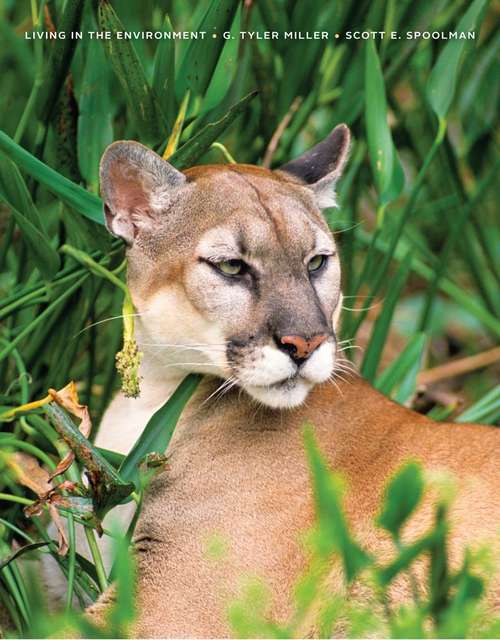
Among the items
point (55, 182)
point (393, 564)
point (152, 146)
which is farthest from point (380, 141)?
point (393, 564)

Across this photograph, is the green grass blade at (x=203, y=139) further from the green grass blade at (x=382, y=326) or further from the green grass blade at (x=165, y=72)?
the green grass blade at (x=382, y=326)

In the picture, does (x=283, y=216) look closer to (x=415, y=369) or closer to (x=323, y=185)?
(x=323, y=185)

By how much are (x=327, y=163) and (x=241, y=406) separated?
2.93 ft

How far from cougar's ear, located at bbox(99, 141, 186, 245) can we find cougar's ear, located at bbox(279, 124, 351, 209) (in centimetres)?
51

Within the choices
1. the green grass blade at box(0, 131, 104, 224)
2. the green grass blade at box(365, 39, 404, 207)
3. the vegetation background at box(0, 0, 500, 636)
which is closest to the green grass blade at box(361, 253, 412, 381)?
the vegetation background at box(0, 0, 500, 636)

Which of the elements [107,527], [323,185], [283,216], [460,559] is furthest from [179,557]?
[323,185]

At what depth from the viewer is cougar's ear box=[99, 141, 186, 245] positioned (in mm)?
3121

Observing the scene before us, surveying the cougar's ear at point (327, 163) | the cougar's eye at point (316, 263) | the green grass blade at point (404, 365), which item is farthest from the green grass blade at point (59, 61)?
the green grass blade at point (404, 365)

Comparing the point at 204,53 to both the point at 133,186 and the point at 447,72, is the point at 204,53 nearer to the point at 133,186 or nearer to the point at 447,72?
the point at 133,186

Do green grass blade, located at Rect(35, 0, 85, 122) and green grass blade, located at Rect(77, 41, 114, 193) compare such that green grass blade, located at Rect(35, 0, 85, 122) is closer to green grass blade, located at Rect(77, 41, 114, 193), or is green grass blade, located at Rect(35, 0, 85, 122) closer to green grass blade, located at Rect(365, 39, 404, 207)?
green grass blade, located at Rect(77, 41, 114, 193)

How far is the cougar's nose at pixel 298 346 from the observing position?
285 cm

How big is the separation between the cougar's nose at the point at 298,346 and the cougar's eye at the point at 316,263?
1.10ft

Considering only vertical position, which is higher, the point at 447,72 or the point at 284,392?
the point at 447,72

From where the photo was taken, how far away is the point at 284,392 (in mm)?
2961
